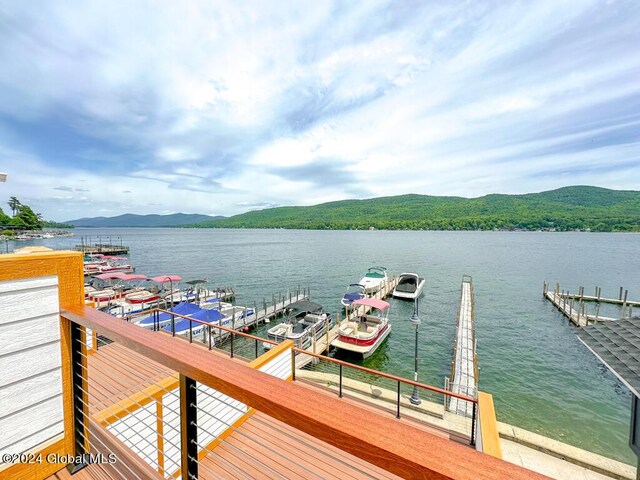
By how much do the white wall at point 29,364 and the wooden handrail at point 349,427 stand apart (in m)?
1.23

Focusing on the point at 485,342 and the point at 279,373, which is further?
the point at 485,342

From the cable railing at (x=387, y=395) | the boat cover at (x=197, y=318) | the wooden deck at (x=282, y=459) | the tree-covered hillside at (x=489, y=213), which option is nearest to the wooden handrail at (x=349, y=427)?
the wooden deck at (x=282, y=459)

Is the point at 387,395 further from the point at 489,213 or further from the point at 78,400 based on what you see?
the point at 489,213

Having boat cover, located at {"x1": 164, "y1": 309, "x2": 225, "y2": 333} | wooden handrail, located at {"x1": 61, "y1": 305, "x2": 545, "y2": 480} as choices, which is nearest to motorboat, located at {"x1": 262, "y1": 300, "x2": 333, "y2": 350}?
boat cover, located at {"x1": 164, "y1": 309, "x2": 225, "y2": 333}

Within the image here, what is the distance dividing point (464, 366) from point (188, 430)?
11858 millimetres

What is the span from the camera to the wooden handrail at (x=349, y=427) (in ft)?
2.45

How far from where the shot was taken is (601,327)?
5621 mm

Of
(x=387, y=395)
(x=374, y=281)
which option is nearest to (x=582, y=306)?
(x=374, y=281)

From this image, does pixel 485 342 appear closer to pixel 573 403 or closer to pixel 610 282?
pixel 573 403

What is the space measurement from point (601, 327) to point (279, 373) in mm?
6304

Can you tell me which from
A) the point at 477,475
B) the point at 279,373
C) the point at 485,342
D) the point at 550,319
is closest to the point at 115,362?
the point at 279,373

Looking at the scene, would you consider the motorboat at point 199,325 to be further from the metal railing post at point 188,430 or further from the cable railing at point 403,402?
the metal railing post at point 188,430

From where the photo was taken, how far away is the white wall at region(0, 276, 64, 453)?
181cm

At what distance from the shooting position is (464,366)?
10.8 meters
